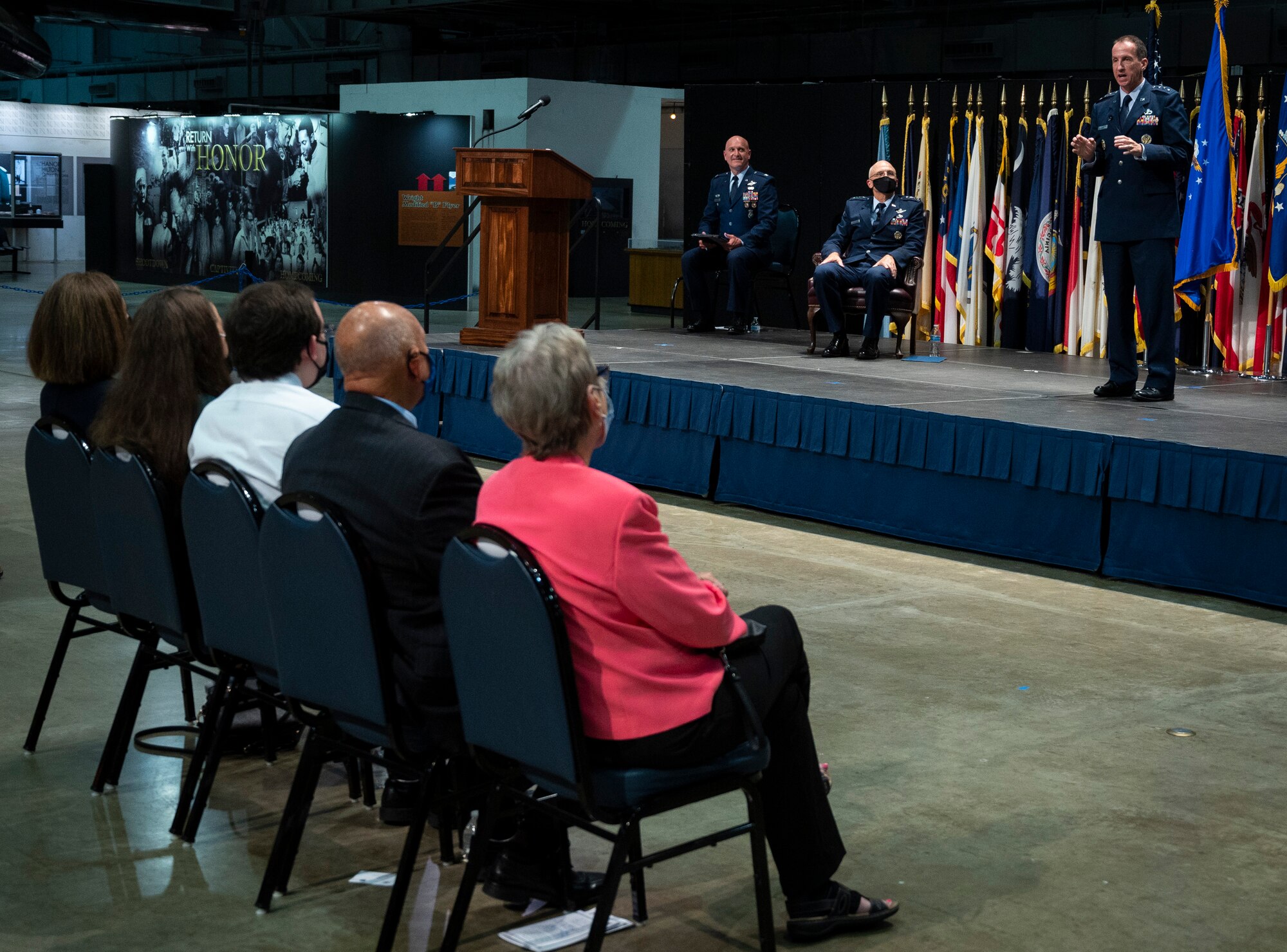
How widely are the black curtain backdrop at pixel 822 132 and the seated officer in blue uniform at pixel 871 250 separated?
1.40m

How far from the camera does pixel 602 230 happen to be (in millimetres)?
16641

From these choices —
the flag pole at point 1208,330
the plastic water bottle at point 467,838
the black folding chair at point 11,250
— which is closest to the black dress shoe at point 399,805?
the plastic water bottle at point 467,838

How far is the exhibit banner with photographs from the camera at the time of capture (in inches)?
658

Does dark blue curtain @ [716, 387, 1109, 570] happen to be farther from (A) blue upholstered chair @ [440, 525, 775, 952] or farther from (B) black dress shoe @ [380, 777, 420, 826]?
(A) blue upholstered chair @ [440, 525, 775, 952]

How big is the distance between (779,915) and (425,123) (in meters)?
14.6

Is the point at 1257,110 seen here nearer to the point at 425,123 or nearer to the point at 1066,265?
the point at 1066,265

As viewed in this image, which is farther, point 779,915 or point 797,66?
point 797,66

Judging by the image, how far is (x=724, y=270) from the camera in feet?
33.1

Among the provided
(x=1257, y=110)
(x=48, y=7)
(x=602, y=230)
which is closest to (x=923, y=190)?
(x=1257, y=110)

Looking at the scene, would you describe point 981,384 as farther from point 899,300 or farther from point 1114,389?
point 899,300

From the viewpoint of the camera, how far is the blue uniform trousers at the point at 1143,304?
611 centimetres

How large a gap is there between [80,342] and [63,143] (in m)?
22.3

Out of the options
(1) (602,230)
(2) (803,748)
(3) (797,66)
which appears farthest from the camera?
(1) (602,230)

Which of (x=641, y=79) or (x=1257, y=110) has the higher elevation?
(x=641, y=79)
